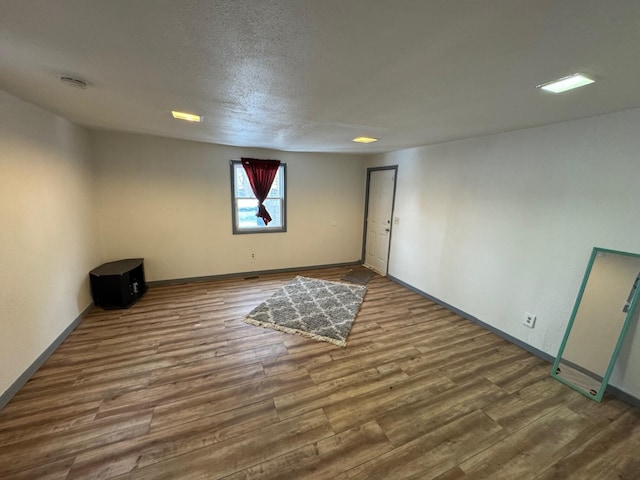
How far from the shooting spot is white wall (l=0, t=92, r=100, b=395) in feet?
6.61

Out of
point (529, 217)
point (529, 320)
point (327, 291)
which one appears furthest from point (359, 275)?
point (529, 217)

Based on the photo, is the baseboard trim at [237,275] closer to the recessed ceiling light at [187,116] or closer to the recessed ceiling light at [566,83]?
the recessed ceiling light at [187,116]

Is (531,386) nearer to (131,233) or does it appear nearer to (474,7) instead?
(474,7)

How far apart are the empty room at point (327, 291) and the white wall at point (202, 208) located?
5 centimetres

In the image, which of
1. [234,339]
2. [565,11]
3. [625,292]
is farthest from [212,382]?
[625,292]

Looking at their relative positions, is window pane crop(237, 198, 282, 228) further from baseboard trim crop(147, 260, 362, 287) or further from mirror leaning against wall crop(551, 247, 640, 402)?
mirror leaning against wall crop(551, 247, 640, 402)

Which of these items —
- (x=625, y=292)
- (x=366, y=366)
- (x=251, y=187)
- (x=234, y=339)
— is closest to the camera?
(x=625, y=292)

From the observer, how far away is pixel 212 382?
2246mm

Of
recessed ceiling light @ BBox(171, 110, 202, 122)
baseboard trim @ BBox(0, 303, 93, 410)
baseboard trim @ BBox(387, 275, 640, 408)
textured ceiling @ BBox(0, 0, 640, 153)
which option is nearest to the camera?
textured ceiling @ BBox(0, 0, 640, 153)

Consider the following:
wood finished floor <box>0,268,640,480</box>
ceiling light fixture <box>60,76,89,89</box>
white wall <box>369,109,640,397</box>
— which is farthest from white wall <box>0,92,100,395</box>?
white wall <box>369,109,640,397</box>

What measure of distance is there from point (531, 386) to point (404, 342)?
114 centimetres

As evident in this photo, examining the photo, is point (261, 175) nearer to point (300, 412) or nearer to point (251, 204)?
point (251, 204)

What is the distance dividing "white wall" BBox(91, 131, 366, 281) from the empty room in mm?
47

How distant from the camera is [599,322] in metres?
2.31
